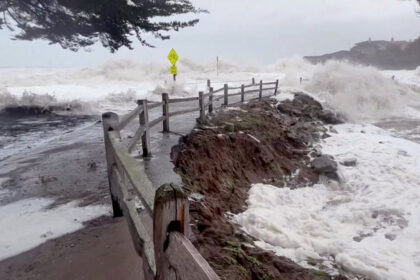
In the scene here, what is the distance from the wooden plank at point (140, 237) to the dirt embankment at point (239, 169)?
1112 millimetres

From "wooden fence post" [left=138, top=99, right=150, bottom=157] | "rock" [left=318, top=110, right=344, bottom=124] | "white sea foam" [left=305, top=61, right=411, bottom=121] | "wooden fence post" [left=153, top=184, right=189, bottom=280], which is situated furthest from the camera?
"white sea foam" [left=305, top=61, right=411, bottom=121]

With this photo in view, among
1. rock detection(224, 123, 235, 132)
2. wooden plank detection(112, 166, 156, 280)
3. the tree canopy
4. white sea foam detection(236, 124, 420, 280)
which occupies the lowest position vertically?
white sea foam detection(236, 124, 420, 280)

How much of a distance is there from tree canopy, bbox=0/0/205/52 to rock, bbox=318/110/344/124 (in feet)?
38.4

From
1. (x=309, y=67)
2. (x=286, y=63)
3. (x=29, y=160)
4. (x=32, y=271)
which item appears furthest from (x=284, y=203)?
(x=286, y=63)

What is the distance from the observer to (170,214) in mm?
1518

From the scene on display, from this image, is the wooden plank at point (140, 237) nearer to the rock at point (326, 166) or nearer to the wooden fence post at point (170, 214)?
the wooden fence post at point (170, 214)

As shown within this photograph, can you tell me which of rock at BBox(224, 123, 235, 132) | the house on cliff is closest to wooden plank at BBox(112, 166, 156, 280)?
rock at BBox(224, 123, 235, 132)

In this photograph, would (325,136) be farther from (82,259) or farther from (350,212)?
(82,259)

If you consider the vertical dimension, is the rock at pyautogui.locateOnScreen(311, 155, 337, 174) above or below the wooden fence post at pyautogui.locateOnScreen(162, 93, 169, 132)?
below

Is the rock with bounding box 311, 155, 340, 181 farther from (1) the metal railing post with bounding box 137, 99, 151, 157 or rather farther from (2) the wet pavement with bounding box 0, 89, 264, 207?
(1) the metal railing post with bounding box 137, 99, 151, 157

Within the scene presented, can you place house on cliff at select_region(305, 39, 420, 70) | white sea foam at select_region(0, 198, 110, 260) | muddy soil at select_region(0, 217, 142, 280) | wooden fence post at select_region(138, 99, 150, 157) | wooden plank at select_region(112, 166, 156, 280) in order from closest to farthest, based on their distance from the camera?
wooden plank at select_region(112, 166, 156, 280) → muddy soil at select_region(0, 217, 142, 280) → white sea foam at select_region(0, 198, 110, 260) → wooden fence post at select_region(138, 99, 150, 157) → house on cliff at select_region(305, 39, 420, 70)

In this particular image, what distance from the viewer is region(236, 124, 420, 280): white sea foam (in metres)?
5.37

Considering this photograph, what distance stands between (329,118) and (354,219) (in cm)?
1188

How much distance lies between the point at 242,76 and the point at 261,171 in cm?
3697
